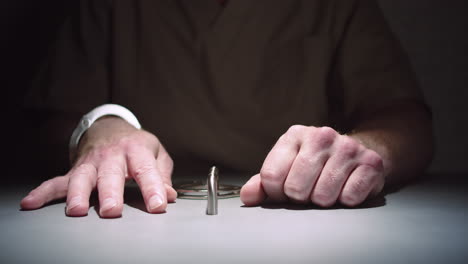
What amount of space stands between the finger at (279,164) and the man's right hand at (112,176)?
0.47 feet

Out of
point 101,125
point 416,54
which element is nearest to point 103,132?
point 101,125

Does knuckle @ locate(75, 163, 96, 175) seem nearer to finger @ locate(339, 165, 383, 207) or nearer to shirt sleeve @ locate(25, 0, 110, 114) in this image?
finger @ locate(339, 165, 383, 207)

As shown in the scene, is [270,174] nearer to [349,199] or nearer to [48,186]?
[349,199]

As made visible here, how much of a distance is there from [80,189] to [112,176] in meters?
0.05

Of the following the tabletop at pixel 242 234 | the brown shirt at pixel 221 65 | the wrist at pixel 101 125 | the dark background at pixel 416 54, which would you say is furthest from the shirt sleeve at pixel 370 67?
the wrist at pixel 101 125

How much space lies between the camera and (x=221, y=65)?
4.18ft

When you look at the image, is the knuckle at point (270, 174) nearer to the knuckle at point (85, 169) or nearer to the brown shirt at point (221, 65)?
the knuckle at point (85, 169)

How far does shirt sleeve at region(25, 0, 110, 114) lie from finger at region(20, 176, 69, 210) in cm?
51

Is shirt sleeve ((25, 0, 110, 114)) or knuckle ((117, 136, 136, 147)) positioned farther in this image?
shirt sleeve ((25, 0, 110, 114))

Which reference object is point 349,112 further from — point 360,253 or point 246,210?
point 360,253

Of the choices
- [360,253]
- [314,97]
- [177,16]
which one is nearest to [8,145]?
[177,16]

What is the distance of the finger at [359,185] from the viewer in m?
0.69

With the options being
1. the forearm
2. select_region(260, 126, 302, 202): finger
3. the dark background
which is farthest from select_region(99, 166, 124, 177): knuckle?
the dark background

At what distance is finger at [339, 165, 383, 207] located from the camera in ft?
2.28
